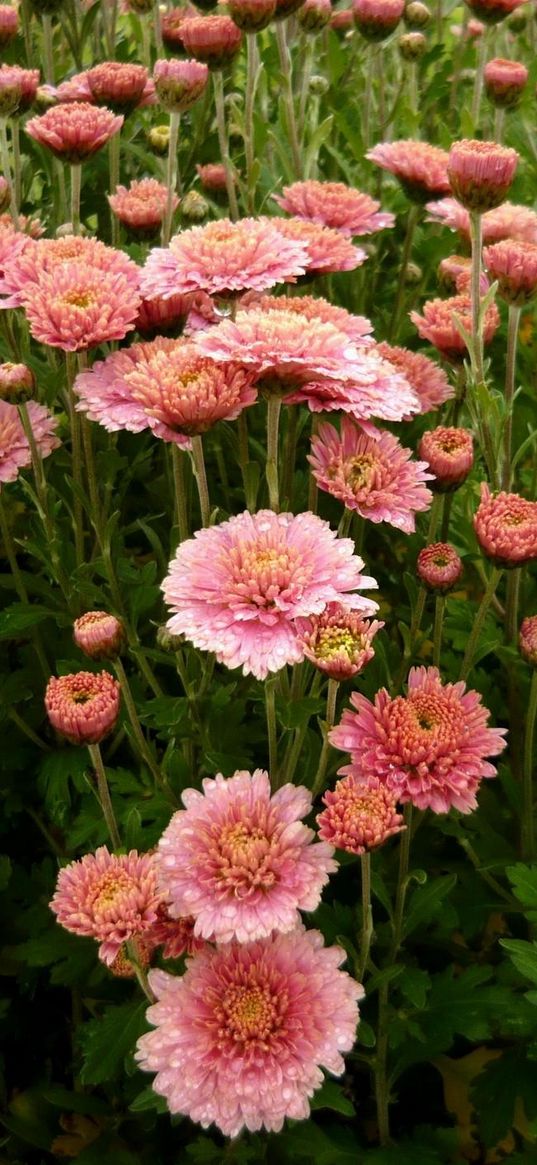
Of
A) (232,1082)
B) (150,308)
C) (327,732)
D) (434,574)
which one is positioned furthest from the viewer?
(150,308)

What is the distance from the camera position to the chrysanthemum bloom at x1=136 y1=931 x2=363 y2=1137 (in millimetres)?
1012

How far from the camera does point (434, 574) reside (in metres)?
1.35

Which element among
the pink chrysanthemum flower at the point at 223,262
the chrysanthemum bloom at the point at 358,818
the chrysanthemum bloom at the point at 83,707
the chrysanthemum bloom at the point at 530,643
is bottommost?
the chrysanthemum bloom at the point at 530,643

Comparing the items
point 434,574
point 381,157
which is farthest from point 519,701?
point 381,157

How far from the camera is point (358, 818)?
1.04 metres

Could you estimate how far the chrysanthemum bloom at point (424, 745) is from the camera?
1146mm

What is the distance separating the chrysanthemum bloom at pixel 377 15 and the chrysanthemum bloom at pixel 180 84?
691 millimetres

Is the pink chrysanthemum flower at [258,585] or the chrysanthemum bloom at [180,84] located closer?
the pink chrysanthemum flower at [258,585]

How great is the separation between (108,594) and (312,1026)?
0.92 meters

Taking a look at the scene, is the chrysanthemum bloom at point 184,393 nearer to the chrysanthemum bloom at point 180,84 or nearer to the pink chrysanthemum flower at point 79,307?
the pink chrysanthemum flower at point 79,307

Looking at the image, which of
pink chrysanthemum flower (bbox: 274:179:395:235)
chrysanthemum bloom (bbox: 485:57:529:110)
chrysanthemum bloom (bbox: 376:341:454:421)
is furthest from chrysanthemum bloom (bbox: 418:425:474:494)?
chrysanthemum bloom (bbox: 485:57:529:110)

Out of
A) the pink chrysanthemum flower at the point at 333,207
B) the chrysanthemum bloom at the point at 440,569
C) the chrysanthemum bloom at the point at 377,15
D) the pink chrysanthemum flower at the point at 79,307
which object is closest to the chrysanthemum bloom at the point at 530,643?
the chrysanthemum bloom at the point at 440,569

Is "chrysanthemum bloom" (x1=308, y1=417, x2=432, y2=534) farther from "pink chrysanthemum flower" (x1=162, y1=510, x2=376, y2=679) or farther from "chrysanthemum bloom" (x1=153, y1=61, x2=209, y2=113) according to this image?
"chrysanthemum bloom" (x1=153, y1=61, x2=209, y2=113)

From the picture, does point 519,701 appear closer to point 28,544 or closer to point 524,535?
point 524,535
